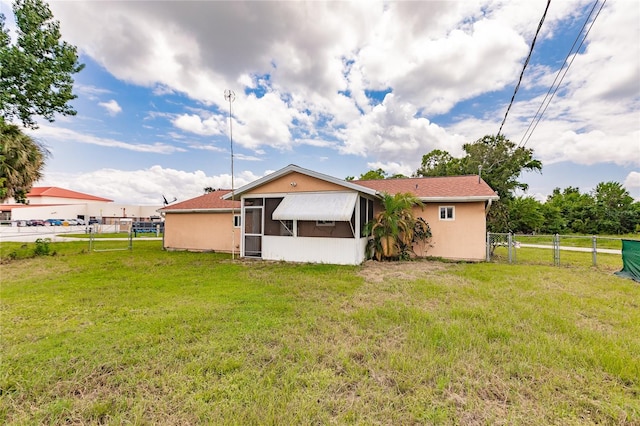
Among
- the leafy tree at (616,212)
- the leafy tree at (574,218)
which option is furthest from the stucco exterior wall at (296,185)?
the leafy tree at (616,212)

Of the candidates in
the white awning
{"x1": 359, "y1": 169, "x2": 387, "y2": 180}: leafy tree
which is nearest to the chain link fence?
the white awning

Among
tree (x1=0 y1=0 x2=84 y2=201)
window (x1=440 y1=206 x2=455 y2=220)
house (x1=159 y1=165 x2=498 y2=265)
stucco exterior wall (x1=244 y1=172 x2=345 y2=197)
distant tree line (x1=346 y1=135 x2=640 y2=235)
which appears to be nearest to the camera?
tree (x1=0 y1=0 x2=84 y2=201)

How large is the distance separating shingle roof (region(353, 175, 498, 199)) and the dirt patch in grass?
3296 millimetres

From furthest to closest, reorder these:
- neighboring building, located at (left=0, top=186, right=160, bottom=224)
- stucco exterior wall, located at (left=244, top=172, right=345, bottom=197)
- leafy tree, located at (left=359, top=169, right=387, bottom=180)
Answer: neighboring building, located at (left=0, top=186, right=160, bottom=224), leafy tree, located at (left=359, top=169, right=387, bottom=180), stucco exterior wall, located at (left=244, top=172, right=345, bottom=197)

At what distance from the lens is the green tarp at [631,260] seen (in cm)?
891

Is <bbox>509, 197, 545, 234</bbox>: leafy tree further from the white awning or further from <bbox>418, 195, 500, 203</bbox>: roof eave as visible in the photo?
the white awning

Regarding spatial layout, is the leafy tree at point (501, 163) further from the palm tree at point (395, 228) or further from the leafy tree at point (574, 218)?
the palm tree at point (395, 228)

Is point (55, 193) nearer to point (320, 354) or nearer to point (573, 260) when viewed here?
point (320, 354)

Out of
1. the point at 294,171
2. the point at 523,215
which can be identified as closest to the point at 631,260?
the point at 294,171

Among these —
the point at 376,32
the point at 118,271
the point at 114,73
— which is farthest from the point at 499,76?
the point at 114,73

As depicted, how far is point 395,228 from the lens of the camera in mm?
11805

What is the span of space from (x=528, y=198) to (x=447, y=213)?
2113 cm

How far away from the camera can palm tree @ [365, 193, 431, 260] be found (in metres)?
12.0

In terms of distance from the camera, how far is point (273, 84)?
15750 millimetres
